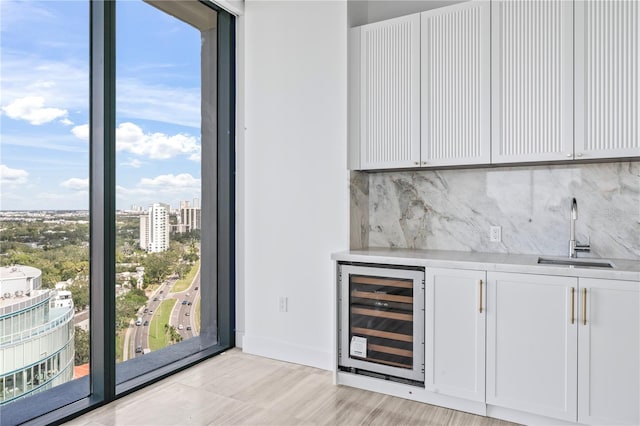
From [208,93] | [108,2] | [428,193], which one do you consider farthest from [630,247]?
[108,2]

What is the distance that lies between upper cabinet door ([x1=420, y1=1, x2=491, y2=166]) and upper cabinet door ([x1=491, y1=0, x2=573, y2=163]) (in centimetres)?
6

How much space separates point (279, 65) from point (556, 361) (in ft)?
8.93

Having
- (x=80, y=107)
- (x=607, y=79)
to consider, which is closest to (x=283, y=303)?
(x=80, y=107)

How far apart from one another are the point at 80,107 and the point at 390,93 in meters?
1.94

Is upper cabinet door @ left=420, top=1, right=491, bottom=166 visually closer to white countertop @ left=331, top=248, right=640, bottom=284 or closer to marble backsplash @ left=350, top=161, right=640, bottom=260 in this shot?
marble backsplash @ left=350, top=161, right=640, bottom=260

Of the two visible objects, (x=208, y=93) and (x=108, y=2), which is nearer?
(x=108, y=2)

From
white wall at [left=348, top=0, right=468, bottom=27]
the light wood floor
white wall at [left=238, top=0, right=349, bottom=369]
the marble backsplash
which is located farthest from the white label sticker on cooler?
white wall at [left=348, top=0, right=468, bottom=27]

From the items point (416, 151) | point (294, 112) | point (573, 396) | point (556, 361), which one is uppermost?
point (294, 112)

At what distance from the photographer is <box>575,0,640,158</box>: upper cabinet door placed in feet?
7.43

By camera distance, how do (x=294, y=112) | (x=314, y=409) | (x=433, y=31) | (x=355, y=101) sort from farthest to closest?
(x=294, y=112)
(x=355, y=101)
(x=433, y=31)
(x=314, y=409)

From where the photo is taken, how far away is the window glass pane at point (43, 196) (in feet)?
7.29

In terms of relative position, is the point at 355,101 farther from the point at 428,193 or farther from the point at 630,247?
the point at 630,247

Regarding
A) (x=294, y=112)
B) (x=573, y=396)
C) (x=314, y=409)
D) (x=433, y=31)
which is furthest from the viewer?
(x=294, y=112)

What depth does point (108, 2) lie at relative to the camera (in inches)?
102
